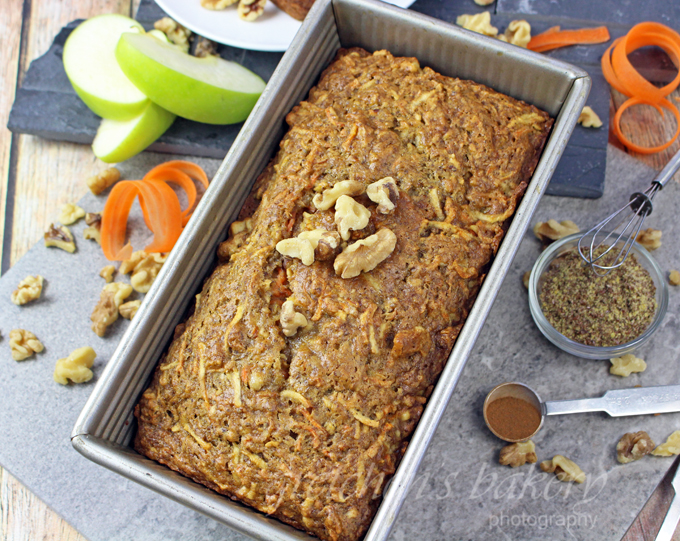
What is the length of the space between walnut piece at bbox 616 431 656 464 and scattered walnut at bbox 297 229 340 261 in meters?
1.28

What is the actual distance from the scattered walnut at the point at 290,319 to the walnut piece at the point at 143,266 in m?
0.87

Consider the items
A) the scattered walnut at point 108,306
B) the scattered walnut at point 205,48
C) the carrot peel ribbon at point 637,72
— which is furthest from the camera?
the scattered walnut at point 205,48

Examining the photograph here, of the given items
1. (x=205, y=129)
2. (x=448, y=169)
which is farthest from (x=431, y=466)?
(x=205, y=129)

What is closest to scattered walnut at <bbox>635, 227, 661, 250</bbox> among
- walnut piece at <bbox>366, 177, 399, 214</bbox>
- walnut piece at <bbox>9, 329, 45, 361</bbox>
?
walnut piece at <bbox>366, 177, 399, 214</bbox>

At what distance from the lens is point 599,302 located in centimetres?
212

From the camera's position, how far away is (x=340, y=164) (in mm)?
1852

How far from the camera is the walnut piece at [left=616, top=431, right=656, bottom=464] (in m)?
2.06

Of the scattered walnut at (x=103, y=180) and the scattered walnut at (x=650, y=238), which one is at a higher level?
the scattered walnut at (x=650, y=238)

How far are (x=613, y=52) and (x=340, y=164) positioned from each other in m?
1.42

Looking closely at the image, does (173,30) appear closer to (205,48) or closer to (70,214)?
(205,48)

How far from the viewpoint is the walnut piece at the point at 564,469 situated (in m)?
2.06

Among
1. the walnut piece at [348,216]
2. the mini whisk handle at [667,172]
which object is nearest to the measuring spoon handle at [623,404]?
the mini whisk handle at [667,172]

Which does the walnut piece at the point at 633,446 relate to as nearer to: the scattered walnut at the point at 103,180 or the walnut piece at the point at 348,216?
the walnut piece at the point at 348,216

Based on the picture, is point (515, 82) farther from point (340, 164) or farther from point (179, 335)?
point (179, 335)
